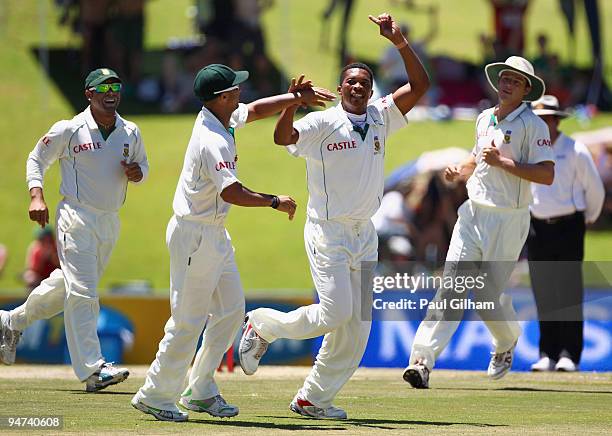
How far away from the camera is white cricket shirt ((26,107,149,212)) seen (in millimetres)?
10500

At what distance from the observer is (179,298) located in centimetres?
861

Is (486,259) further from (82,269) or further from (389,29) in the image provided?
(82,269)

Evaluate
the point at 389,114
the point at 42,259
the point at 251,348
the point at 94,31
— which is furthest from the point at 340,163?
the point at 94,31

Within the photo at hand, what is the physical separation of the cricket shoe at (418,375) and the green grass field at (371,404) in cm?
11

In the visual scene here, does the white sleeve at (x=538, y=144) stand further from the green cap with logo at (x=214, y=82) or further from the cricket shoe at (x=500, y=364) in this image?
the green cap with logo at (x=214, y=82)

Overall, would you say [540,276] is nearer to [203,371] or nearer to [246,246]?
[203,371]

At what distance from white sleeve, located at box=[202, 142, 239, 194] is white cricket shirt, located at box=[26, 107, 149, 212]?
229cm

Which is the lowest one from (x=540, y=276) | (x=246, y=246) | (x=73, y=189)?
(x=246, y=246)

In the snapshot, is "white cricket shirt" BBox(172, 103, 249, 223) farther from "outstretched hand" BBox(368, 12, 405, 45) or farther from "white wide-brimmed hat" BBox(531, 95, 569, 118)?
"white wide-brimmed hat" BBox(531, 95, 569, 118)

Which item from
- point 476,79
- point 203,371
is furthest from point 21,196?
point 203,371

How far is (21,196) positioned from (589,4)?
35.8ft

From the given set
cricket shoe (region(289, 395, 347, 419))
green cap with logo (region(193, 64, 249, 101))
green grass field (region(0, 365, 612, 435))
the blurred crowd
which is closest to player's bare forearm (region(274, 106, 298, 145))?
green cap with logo (region(193, 64, 249, 101))

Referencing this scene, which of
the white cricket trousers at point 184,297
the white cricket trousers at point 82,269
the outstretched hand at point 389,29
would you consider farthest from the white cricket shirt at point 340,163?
the white cricket trousers at point 82,269

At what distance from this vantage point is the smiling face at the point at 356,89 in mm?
9055
